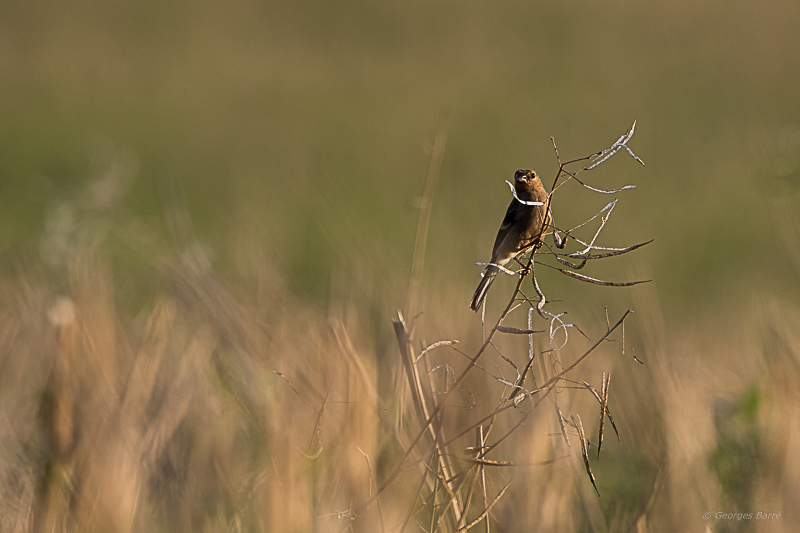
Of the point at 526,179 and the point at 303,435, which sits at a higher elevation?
the point at 526,179

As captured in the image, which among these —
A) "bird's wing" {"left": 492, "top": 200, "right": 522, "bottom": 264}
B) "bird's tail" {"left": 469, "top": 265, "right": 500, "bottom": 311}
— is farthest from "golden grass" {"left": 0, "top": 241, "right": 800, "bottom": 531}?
"bird's wing" {"left": 492, "top": 200, "right": 522, "bottom": 264}

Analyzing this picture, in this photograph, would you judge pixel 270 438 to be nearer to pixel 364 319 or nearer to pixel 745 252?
pixel 364 319

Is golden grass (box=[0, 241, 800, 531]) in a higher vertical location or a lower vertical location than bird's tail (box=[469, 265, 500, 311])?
lower

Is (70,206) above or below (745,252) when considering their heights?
above

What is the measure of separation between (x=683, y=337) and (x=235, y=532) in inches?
197

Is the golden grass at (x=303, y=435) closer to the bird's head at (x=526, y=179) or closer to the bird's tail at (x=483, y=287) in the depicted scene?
the bird's tail at (x=483, y=287)

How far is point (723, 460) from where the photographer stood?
271 cm

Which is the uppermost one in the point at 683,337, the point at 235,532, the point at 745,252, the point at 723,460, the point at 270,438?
A: the point at 270,438

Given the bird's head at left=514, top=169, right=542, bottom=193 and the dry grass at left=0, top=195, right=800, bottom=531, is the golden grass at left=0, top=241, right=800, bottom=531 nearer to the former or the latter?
the dry grass at left=0, top=195, right=800, bottom=531

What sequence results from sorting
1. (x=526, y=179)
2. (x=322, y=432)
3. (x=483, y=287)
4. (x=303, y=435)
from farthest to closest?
(x=303, y=435), (x=322, y=432), (x=526, y=179), (x=483, y=287)

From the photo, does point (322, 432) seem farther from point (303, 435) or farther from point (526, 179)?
point (526, 179)

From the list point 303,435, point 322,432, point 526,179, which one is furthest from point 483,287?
point 303,435

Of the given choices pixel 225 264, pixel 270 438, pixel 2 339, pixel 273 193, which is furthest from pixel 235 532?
pixel 273 193

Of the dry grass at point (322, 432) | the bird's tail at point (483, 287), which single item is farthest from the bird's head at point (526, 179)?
the dry grass at point (322, 432)
